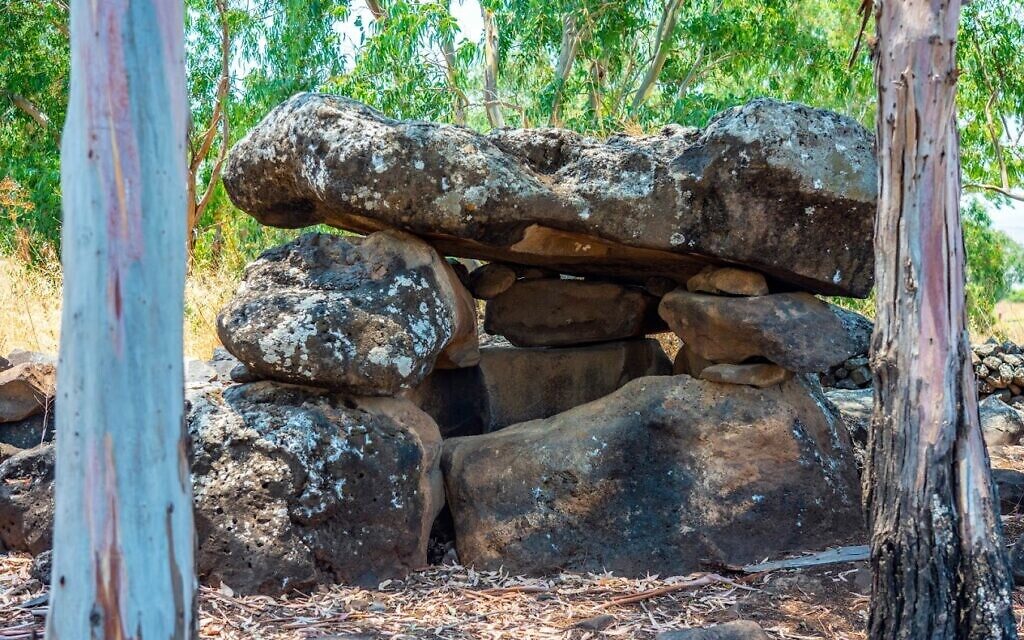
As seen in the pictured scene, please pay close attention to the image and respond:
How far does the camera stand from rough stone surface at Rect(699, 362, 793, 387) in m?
5.58


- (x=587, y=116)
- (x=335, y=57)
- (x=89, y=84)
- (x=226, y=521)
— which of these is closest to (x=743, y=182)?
(x=226, y=521)

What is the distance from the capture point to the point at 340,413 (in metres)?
5.16

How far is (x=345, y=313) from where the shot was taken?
201 inches

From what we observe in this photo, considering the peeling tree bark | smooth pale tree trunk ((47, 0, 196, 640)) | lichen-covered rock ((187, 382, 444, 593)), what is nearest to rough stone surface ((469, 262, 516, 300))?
lichen-covered rock ((187, 382, 444, 593))

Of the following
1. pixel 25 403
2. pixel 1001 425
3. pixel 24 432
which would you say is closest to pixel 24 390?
pixel 25 403

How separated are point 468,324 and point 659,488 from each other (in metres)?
1.39

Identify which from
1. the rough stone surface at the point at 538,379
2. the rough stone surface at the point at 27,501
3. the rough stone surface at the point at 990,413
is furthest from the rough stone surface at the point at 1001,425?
the rough stone surface at the point at 27,501

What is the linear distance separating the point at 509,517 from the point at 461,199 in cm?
164

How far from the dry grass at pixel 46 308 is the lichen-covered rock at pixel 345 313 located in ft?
10.4

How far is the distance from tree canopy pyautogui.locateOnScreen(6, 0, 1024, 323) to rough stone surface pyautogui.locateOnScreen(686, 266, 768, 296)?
507 cm

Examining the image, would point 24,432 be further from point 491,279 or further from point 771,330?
point 771,330

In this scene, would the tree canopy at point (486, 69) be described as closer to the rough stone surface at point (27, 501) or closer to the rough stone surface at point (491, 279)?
the rough stone surface at point (491, 279)

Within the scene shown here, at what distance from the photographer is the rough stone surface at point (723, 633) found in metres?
3.82

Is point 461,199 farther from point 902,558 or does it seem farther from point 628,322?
point 902,558
